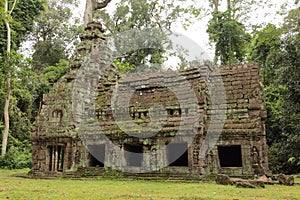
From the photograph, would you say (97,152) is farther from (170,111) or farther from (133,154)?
(170,111)

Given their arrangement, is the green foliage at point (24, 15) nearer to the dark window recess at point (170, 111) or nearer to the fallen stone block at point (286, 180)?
the dark window recess at point (170, 111)

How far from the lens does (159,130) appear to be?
13.6 m

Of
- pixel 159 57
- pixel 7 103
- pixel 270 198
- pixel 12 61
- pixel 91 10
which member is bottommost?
pixel 270 198

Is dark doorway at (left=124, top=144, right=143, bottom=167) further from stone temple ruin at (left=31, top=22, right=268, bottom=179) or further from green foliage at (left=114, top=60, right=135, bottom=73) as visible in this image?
green foliage at (left=114, top=60, right=135, bottom=73)

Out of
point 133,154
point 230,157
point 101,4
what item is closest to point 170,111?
point 133,154

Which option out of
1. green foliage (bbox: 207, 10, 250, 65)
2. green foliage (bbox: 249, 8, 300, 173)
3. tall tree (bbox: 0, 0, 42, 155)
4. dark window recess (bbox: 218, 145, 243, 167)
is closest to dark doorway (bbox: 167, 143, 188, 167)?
dark window recess (bbox: 218, 145, 243, 167)

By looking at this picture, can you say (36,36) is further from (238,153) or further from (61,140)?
(238,153)

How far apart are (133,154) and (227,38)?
16.0 metres

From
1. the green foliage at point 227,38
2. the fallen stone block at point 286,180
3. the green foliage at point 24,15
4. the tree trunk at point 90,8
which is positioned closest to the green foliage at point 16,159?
the green foliage at point 24,15

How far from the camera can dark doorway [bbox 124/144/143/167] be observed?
14.6 metres

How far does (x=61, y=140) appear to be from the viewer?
15.2 meters

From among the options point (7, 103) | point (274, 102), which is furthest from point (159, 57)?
point (7, 103)

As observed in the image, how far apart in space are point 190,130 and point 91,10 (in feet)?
62.0

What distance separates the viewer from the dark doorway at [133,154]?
48.0 feet
